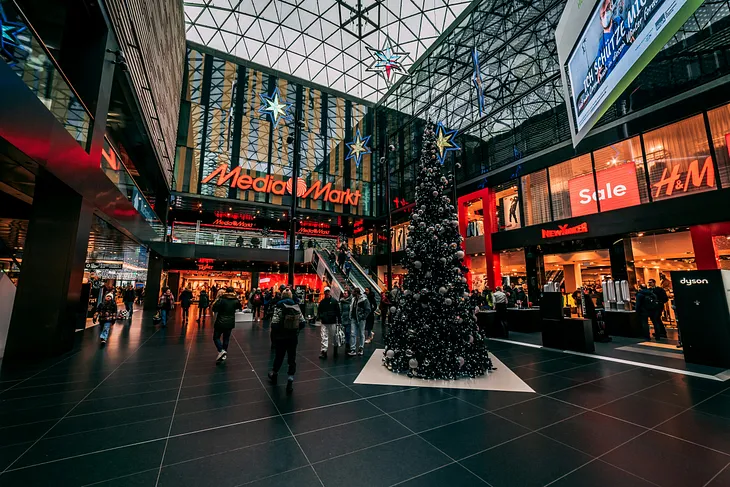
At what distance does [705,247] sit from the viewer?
11523 mm

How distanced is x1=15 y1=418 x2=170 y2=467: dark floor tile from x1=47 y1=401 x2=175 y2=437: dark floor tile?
0.46 feet

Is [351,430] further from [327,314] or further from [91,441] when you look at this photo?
[327,314]

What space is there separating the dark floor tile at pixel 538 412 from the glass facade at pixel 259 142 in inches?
966

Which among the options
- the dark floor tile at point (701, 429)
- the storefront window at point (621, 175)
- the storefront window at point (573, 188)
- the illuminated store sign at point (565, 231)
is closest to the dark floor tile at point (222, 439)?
the dark floor tile at point (701, 429)

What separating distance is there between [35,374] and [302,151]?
95.2 feet

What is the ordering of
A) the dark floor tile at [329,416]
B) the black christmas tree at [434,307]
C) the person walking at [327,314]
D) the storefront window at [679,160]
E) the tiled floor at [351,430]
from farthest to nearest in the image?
the storefront window at [679,160] < the person walking at [327,314] < the black christmas tree at [434,307] < the dark floor tile at [329,416] < the tiled floor at [351,430]

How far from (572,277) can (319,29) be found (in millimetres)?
29300

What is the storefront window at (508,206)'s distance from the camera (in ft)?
63.4

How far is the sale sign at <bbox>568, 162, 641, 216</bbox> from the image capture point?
13.9 m

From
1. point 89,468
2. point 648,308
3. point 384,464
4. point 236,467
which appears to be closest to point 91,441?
point 89,468

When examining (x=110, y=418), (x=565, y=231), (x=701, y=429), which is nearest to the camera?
(x=701, y=429)

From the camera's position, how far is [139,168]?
16688 millimetres

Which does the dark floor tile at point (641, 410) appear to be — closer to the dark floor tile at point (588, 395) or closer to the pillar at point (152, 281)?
the dark floor tile at point (588, 395)

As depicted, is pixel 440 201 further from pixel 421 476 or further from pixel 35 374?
pixel 35 374
